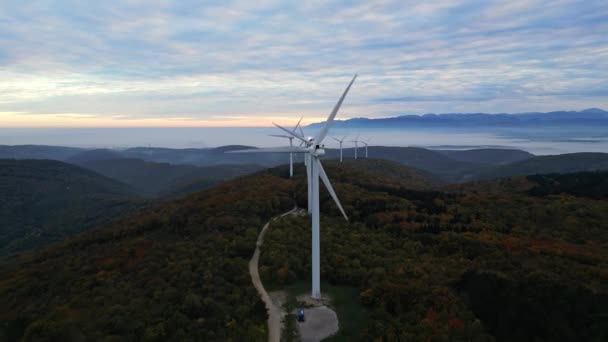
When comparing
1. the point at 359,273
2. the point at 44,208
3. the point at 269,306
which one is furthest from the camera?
the point at 44,208

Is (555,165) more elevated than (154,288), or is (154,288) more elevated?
(555,165)

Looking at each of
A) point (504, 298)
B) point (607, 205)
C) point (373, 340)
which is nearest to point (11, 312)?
point (373, 340)

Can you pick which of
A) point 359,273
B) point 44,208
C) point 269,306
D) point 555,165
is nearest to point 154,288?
point 269,306

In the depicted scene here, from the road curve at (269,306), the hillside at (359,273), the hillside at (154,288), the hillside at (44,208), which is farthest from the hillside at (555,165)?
the road curve at (269,306)


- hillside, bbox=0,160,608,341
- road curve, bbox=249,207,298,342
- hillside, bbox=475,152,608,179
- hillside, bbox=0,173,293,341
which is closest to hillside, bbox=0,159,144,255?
hillside, bbox=0,160,608,341

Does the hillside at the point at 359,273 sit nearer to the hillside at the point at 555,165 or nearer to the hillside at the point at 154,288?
the hillside at the point at 154,288

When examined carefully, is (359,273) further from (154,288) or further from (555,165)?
(555,165)

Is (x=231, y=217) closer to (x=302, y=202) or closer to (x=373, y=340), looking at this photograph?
(x=302, y=202)
